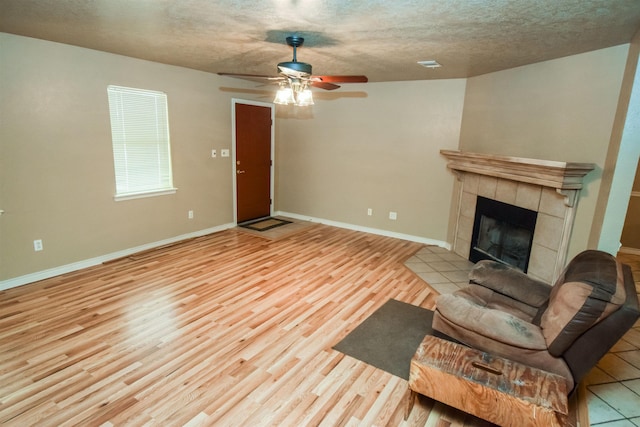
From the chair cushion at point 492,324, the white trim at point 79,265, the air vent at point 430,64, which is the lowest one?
the white trim at point 79,265

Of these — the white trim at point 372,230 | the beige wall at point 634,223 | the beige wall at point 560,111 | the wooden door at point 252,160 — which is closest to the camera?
the beige wall at point 560,111

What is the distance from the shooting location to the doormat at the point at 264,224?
579 cm

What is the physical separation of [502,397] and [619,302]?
0.73m

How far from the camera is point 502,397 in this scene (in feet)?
5.45

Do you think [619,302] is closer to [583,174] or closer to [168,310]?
[583,174]

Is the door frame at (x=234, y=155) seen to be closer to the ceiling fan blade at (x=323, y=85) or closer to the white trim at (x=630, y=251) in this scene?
the ceiling fan blade at (x=323, y=85)

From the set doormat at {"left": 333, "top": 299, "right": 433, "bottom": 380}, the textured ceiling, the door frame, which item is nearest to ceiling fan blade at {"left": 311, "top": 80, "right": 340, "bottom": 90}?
the textured ceiling

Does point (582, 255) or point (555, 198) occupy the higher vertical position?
point (555, 198)

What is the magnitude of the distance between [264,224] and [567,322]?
192 inches

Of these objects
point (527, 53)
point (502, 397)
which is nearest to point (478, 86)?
point (527, 53)

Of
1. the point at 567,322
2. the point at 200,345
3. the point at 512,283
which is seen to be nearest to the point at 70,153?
the point at 200,345

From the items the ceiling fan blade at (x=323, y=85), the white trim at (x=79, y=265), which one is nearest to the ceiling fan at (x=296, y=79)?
the ceiling fan blade at (x=323, y=85)

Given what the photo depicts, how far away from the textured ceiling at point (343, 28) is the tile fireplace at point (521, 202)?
1086 millimetres

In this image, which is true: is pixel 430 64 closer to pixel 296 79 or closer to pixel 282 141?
pixel 296 79
